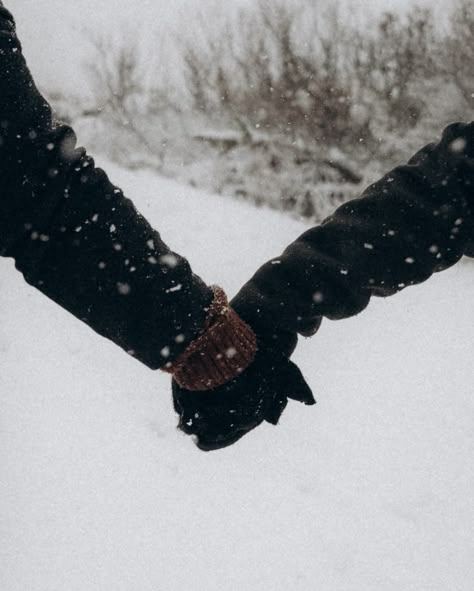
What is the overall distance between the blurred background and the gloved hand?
9.12 m

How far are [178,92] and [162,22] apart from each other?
2.50 m

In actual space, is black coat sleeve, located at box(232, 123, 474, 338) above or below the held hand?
above

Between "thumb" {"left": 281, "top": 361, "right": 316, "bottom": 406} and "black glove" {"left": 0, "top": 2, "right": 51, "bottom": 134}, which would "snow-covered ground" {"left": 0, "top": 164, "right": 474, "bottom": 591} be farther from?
"black glove" {"left": 0, "top": 2, "right": 51, "bottom": 134}

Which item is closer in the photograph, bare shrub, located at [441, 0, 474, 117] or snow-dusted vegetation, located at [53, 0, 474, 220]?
bare shrub, located at [441, 0, 474, 117]

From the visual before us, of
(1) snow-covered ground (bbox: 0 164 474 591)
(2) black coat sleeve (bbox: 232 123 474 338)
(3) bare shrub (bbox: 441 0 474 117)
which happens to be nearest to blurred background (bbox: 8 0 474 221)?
(3) bare shrub (bbox: 441 0 474 117)

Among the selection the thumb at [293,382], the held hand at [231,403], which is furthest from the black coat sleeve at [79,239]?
the thumb at [293,382]

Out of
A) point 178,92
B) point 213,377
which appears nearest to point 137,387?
point 213,377

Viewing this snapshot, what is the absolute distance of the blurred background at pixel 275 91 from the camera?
10078 mm

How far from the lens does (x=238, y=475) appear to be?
3.42m

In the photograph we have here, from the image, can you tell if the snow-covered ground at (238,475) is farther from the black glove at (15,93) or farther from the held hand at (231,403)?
the black glove at (15,93)

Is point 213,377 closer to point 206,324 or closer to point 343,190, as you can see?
point 206,324

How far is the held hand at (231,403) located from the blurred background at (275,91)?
9.15 metres

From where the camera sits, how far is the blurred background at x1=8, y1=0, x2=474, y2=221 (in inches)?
397

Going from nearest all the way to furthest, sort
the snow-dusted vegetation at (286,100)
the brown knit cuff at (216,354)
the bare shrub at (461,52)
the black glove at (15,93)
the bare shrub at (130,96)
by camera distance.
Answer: the black glove at (15,93)
the brown knit cuff at (216,354)
the bare shrub at (461,52)
the snow-dusted vegetation at (286,100)
the bare shrub at (130,96)
